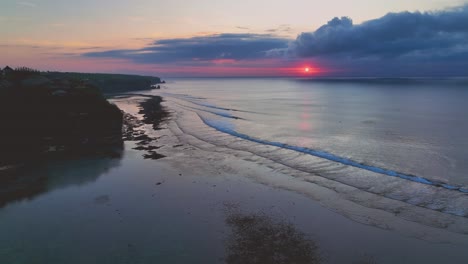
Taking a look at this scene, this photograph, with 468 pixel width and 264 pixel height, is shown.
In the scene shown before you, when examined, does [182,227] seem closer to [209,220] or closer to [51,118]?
[209,220]

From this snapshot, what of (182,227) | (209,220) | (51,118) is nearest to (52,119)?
(51,118)

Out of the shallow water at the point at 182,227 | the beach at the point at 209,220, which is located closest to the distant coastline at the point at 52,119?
the beach at the point at 209,220

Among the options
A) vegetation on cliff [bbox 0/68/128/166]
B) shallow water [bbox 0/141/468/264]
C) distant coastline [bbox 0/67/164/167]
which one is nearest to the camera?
shallow water [bbox 0/141/468/264]

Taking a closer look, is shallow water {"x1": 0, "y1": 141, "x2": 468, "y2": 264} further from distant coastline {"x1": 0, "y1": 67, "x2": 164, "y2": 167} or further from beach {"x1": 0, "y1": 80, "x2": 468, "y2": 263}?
distant coastline {"x1": 0, "y1": 67, "x2": 164, "y2": 167}

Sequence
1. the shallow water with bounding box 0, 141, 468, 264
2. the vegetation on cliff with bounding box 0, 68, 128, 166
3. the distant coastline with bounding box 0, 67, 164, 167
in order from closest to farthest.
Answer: the shallow water with bounding box 0, 141, 468, 264 → the distant coastline with bounding box 0, 67, 164, 167 → the vegetation on cliff with bounding box 0, 68, 128, 166

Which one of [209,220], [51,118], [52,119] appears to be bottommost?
[209,220]

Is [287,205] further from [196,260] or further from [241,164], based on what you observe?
[241,164]

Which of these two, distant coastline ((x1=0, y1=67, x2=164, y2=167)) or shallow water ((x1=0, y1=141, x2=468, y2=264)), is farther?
distant coastline ((x1=0, y1=67, x2=164, y2=167))

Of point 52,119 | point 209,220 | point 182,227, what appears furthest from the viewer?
point 52,119

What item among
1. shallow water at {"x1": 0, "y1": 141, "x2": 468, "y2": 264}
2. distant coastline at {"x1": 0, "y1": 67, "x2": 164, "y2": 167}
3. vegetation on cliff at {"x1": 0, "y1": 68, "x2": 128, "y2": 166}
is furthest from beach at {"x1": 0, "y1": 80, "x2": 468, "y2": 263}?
vegetation on cliff at {"x1": 0, "y1": 68, "x2": 128, "y2": 166}

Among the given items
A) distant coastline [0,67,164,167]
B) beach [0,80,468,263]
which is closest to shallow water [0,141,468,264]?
beach [0,80,468,263]

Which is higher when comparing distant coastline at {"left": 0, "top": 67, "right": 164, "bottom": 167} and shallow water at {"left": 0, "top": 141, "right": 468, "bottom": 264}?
distant coastline at {"left": 0, "top": 67, "right": 164, "bottom": 167}
